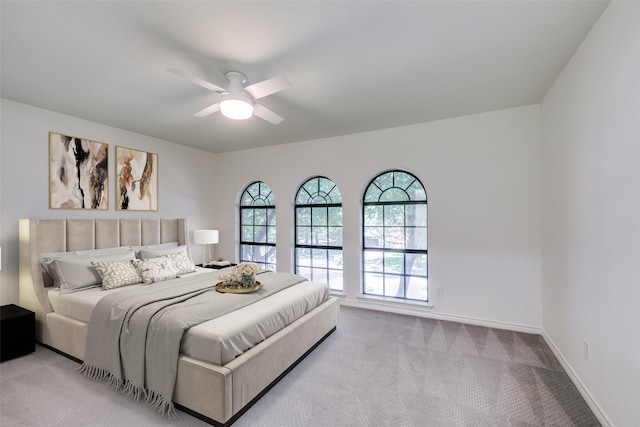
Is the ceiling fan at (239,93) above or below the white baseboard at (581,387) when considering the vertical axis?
above

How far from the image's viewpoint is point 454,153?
3643 mm

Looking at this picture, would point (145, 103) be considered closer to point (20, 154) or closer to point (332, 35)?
point (20, 154)

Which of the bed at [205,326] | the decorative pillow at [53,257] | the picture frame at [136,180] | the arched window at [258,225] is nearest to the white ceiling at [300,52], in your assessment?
the picture frame at [136,180]

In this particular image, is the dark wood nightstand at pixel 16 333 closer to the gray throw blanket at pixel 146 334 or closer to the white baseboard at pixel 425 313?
the gray throw blanket at pixel 146 334

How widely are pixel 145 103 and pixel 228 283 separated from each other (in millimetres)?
2199

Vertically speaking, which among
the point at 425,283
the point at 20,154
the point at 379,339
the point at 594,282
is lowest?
the point at 379,339

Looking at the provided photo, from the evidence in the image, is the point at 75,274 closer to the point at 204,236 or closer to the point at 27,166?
the point at 27,166

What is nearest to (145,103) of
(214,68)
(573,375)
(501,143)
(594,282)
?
(214,68)

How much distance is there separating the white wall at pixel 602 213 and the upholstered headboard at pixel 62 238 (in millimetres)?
4767

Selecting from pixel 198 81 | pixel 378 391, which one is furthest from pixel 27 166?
pixel 378 391

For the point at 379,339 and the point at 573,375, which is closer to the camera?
the point at 573,375

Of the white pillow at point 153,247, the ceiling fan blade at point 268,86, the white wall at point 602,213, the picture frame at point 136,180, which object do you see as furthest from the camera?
the picture frame at point 136,180

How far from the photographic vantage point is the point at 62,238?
10.8ft

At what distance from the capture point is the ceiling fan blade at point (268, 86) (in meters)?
2.15
